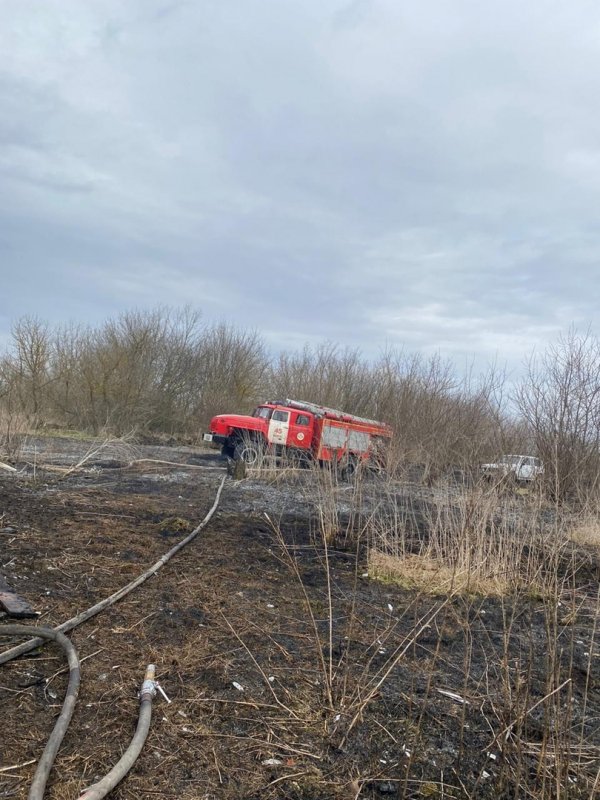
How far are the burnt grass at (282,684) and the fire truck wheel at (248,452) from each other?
27.3 feet

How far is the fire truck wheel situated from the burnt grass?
27.3 feet

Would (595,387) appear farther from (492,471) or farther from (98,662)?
(98,662)

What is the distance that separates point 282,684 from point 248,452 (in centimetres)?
1242

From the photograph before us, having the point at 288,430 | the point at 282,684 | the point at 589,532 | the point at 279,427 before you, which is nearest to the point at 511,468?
the point at 589,532

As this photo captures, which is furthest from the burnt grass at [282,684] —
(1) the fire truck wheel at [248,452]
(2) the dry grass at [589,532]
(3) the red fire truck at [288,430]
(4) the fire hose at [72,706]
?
(3) the red fire truck at [288,430]

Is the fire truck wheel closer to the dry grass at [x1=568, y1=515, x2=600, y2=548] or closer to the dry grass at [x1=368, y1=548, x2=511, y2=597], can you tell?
the dry grass at [x1=568, y1=515, x2=600, y2=548]

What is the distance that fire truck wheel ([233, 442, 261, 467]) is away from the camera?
14.7 metres

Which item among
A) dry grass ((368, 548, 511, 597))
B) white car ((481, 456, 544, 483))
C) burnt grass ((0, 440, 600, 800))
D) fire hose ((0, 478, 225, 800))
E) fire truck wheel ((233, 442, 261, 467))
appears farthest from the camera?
fire truck wheel ((233, 442, 261, 467))

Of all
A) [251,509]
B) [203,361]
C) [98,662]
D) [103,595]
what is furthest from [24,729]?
[203,361]

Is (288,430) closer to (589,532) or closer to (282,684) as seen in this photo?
(589,532)

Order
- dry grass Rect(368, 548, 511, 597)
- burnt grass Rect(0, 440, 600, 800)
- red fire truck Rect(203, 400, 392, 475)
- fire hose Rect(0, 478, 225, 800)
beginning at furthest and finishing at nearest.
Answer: red fire truck Rect(203, 400, 392, 475) < dry grass Rect(368, 548, 511, 597) < burnt grass Rect(0, 440, 600, 800) < fire hose Rect(0, 478, 225, 800)

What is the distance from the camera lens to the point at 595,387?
11617 millimetres

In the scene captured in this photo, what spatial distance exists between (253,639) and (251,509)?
571 cm

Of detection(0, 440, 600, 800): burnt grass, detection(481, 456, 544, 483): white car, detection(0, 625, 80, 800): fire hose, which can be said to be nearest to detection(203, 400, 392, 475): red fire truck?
detection(481, 456, 544, 483): white car
